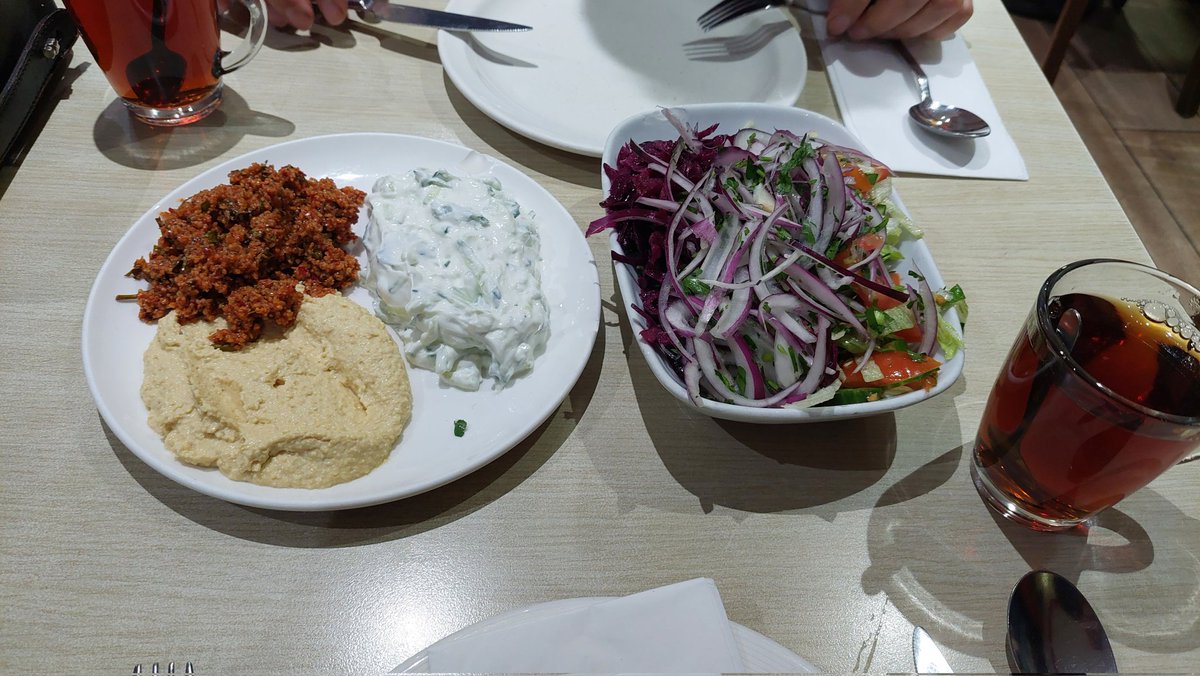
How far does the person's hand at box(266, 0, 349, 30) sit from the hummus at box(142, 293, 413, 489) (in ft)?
2.83

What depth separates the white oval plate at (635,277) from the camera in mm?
1044

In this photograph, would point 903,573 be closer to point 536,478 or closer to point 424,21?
point 536,478

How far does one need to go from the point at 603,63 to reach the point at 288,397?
1.08 m

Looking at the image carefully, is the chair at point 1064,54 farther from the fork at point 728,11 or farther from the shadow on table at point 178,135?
the shadow on table at point 178,135

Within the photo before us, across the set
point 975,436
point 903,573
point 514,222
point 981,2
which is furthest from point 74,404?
point 981,2

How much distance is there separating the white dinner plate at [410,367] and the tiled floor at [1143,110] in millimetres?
2657

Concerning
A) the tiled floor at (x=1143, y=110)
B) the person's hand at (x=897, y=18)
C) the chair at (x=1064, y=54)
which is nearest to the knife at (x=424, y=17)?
the person's hand at (x=897, y=18)

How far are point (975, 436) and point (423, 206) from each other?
37.8 inches

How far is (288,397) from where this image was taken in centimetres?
107

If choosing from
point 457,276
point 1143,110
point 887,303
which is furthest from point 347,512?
point 1143,110

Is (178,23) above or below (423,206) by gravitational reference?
above

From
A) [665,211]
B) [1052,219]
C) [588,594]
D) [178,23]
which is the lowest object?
[588,594]

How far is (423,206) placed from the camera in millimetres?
1271

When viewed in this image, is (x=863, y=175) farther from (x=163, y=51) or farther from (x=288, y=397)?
(x=163, y=51)
